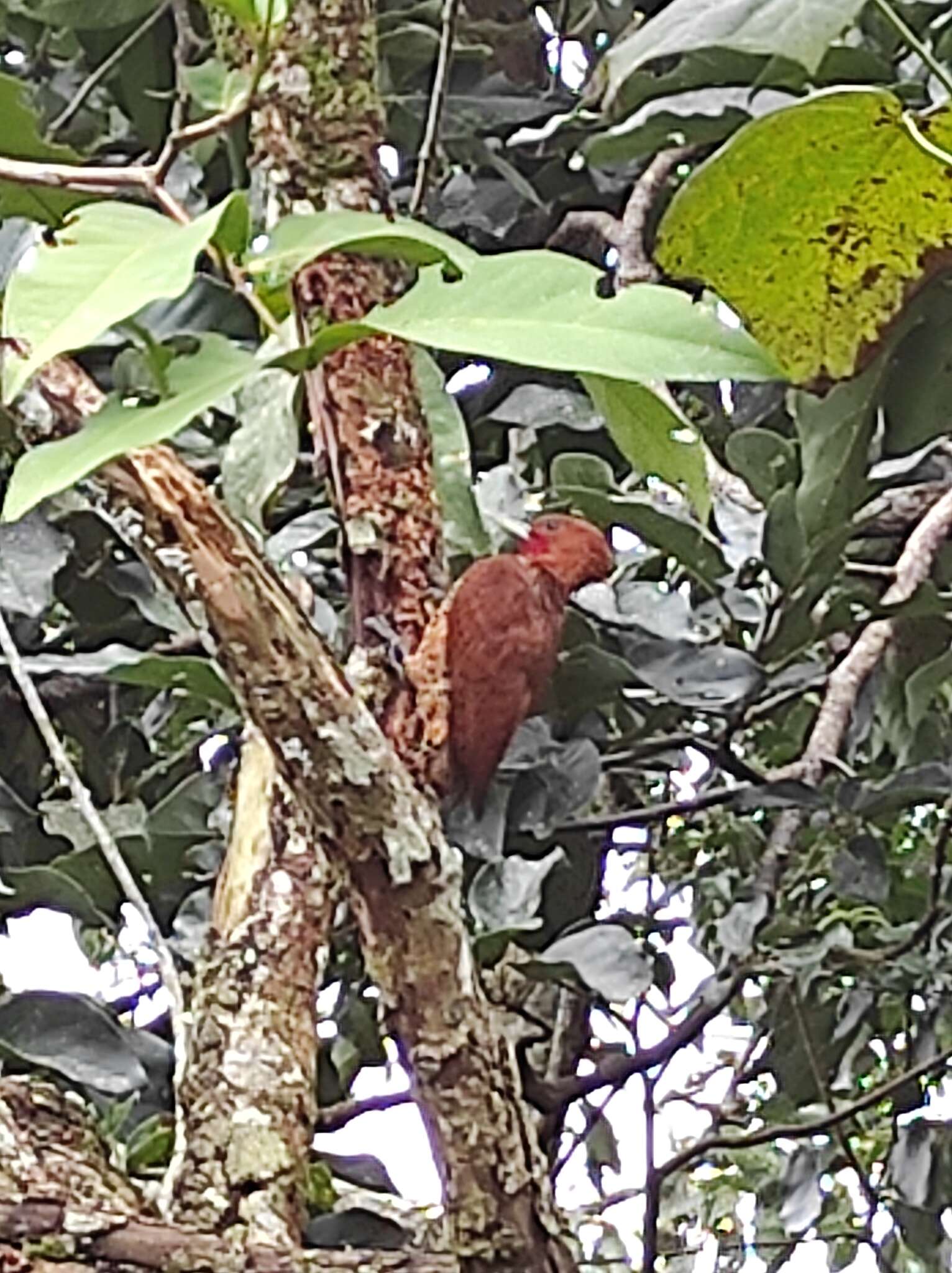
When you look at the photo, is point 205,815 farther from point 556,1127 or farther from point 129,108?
point 129,108

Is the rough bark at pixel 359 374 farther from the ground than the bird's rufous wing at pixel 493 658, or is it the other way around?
the rough bark at pixel 359 374

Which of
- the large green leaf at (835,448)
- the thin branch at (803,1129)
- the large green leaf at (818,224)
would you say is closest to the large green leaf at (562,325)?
Answer: the large green leaf at (818,224)

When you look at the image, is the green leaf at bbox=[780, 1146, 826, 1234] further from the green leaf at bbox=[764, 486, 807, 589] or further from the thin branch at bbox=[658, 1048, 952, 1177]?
the green leaf at bbox=[764, 486, 807, 589]

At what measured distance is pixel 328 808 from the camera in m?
0.73

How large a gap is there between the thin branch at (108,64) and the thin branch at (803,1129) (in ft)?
2.62

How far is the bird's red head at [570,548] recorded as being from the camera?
4.07ft

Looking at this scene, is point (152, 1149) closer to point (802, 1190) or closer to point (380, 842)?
point (380, 842)

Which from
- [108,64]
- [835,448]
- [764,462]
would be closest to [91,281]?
[835,448]

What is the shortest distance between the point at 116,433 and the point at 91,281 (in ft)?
0.13

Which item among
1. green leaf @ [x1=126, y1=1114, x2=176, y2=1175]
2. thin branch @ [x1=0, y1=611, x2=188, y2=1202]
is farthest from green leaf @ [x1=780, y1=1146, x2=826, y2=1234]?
thin branch @ [x1=0, y1=611, x2=188, y2=1202]

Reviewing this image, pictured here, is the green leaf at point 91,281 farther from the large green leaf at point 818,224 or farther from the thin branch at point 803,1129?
the thin branch at point 803,1129

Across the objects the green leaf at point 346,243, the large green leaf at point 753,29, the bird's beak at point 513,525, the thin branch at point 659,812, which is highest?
the large green leaf at point 753,29

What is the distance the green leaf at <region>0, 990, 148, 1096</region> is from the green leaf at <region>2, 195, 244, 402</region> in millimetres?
563

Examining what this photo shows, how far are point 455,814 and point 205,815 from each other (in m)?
0.17
